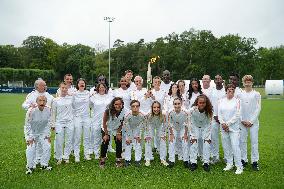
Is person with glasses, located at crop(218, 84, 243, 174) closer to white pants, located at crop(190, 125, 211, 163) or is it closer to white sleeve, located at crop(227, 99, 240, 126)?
white sleeve, located at crop(227, 99, 240, 126)

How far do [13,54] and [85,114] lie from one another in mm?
84009

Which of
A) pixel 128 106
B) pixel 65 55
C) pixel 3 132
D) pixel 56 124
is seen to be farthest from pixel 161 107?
pixel 65 55

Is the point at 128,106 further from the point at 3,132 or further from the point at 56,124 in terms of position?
the point at 3,132

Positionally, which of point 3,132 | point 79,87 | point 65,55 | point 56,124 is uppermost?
point 65,55

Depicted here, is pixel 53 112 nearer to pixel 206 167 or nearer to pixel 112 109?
pixel 112 109

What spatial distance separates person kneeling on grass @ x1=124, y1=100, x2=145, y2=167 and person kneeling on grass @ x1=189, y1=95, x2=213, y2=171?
52.9 inches

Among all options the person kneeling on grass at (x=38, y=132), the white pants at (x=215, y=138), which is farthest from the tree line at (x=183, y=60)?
the person kneeling on grass at (x=38, y=132)

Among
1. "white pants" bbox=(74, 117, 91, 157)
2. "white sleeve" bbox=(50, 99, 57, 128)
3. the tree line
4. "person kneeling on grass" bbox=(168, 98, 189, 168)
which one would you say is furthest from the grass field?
the tree line

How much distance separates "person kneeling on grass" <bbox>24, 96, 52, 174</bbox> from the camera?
322 inches

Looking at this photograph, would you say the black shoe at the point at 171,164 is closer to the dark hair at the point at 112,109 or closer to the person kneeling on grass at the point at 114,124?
the person kneeling on grass at the point at 114,124

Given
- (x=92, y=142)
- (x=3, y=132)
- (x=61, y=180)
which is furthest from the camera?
(x=3, y=132)

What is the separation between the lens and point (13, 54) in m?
87.2

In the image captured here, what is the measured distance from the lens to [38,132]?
332 inches

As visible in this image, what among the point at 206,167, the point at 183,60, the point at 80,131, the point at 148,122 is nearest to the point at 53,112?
the point at 80,131
